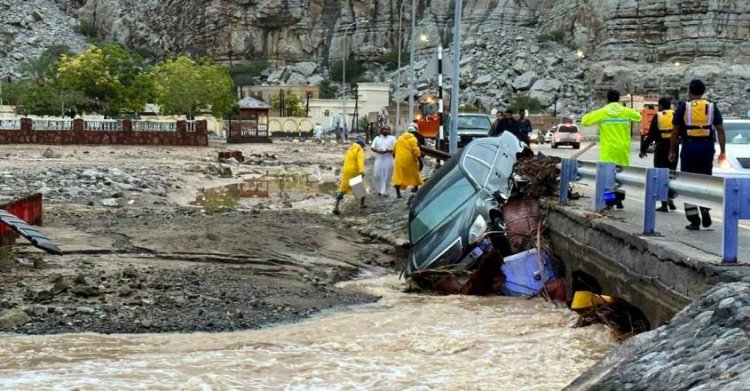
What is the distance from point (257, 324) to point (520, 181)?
15.7ft

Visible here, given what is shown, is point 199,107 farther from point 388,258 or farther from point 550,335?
point 550,335

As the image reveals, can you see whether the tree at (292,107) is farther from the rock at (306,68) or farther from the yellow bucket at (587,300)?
the yellow bucket at (587,300)

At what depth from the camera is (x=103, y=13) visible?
147375 mm

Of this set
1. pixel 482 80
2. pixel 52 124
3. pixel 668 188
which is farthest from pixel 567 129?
pixel 482 80

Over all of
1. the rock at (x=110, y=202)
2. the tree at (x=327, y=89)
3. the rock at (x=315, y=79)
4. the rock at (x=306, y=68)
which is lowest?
the rock at (x=110, y=202)

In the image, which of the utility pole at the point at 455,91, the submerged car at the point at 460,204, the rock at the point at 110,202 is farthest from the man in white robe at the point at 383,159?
the submerged car at the point at 460,204

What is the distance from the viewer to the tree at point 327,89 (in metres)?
121

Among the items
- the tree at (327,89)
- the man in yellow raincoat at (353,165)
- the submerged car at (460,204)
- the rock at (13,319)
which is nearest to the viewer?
the rock at (13,319)

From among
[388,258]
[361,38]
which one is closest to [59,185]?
[388,258]

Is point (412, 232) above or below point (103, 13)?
below

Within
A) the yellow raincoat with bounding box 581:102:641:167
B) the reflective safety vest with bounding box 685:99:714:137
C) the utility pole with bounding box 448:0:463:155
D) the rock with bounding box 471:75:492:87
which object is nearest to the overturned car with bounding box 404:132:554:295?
the yellow raincoat with bounding box 581:102:641:167

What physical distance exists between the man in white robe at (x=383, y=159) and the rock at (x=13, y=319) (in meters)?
11.6

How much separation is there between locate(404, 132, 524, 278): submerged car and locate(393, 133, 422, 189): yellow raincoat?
537cm

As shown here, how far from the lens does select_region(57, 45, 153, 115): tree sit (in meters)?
66.6
